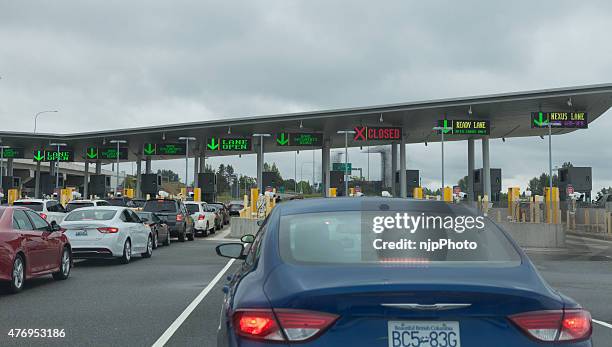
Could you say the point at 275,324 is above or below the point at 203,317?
above

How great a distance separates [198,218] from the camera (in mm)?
31625

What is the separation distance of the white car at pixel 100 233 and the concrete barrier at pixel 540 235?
50.9ft

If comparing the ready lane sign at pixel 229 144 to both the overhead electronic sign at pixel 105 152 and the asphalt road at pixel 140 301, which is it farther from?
the asphalt road at pixel 140 301

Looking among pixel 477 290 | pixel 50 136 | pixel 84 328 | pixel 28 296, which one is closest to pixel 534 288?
pixel 477 290

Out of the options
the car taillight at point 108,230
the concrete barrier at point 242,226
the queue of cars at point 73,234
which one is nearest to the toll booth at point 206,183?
the concrete barrier at point 242,226

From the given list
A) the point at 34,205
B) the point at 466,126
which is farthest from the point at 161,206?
the point at 466,126

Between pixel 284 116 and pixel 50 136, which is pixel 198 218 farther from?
pixel 50 136

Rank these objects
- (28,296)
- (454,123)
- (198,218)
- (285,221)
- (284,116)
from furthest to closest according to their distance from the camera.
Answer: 1. (284,116)
2. (454,123)
3. (198,218)
4. (28,296)
5. (285,221)

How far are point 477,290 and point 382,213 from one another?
1281 millimetres

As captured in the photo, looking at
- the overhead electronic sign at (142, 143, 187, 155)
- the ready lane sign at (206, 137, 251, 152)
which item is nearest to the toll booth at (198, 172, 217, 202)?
the overhead electronic sign at (142, 143, 187, 155)

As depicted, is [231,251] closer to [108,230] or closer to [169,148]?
[108,230]

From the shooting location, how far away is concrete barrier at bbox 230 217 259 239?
3083 cm

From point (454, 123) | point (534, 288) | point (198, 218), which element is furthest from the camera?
point (454, 123)

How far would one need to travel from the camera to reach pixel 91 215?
683 inches
